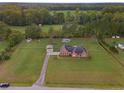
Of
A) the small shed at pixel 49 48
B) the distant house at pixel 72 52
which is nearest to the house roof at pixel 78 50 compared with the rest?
the distant house at pixel 72 52

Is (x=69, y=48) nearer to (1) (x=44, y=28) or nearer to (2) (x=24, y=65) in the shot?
(1) (x=44, y=28)

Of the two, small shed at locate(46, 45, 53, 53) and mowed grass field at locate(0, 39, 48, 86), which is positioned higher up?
small shed at locate(46, 45, 53, 53)

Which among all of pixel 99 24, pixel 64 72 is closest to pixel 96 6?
pixel 99 24

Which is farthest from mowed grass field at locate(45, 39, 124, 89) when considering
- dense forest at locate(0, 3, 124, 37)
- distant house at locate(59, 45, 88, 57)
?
dense forest at locate(0, 3, 124, 37)

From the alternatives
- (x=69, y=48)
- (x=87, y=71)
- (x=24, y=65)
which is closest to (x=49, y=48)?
(x=69, y=48)

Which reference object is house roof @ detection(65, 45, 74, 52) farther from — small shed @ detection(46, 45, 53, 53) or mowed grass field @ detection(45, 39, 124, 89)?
small shed @ detection(46, 45, 53, 53)

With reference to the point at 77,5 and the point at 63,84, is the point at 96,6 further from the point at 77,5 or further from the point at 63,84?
the point at 63,84

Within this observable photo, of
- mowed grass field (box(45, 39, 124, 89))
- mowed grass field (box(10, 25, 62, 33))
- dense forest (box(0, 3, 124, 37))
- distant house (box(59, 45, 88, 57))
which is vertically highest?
dense forest (box(0, 3, 124, 37))
